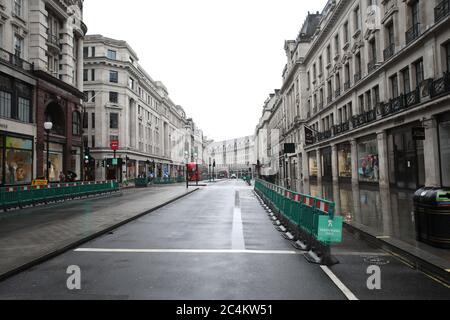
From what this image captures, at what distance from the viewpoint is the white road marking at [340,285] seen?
4.88 meters

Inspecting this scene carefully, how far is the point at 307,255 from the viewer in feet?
24.3

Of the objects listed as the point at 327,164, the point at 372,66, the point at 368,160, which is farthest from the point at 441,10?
the point at 327,164

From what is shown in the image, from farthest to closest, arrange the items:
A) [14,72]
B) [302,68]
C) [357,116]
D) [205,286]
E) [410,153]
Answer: [302,68]
[357,116]
[14,72]
[410,153]
[205,286]

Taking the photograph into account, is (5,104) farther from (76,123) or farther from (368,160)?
(368,160)

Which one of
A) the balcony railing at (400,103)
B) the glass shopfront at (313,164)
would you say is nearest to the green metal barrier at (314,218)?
the balcony railing at (400,103)

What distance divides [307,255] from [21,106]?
26.8 metres

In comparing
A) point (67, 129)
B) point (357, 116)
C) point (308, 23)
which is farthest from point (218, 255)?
point (308, 23)

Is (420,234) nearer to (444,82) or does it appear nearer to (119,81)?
(444,82)

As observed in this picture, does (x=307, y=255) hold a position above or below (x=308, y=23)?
below

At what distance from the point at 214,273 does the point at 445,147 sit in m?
18.2

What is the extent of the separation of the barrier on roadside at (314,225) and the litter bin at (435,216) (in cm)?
200

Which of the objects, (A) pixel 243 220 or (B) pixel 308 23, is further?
(B) pixel 308 23

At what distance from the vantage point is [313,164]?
50.9 meters

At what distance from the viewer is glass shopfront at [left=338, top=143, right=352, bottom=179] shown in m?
35.0
